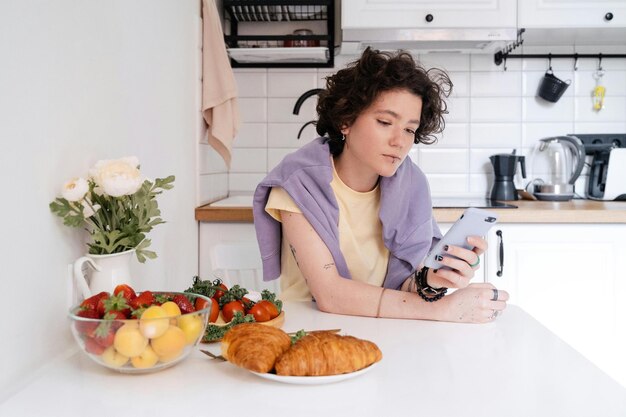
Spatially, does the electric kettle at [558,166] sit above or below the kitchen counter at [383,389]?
above

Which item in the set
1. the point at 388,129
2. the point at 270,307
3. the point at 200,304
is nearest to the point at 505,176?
the point at 388,129

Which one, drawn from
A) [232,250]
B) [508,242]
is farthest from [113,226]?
[508,242]

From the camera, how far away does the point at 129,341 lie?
0.89m

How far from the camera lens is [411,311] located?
4.37ft

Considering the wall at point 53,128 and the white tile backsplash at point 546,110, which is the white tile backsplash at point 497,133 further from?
the wall at point 53,128

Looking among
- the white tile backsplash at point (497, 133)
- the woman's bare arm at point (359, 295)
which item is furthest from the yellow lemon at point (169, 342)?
the white tile backsplash at point (497, 133)

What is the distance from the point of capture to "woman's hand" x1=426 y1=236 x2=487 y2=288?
50.0 inches

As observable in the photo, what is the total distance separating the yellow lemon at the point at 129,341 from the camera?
889 mm

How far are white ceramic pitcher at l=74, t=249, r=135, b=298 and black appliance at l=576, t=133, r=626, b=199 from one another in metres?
2.24

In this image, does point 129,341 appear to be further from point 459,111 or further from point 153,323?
point 459,111

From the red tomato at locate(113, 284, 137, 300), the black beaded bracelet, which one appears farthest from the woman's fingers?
the red tomato at locate(113, 284, 137, 300)

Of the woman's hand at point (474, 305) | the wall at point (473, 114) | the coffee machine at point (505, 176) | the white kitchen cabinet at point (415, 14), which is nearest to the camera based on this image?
the woman's hand at point (474, 305)

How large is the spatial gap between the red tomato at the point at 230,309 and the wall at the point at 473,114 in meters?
1.78

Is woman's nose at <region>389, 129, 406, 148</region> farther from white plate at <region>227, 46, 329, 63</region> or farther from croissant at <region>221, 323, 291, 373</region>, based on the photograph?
white plate at <region>227, 46, 329, 63</region>
